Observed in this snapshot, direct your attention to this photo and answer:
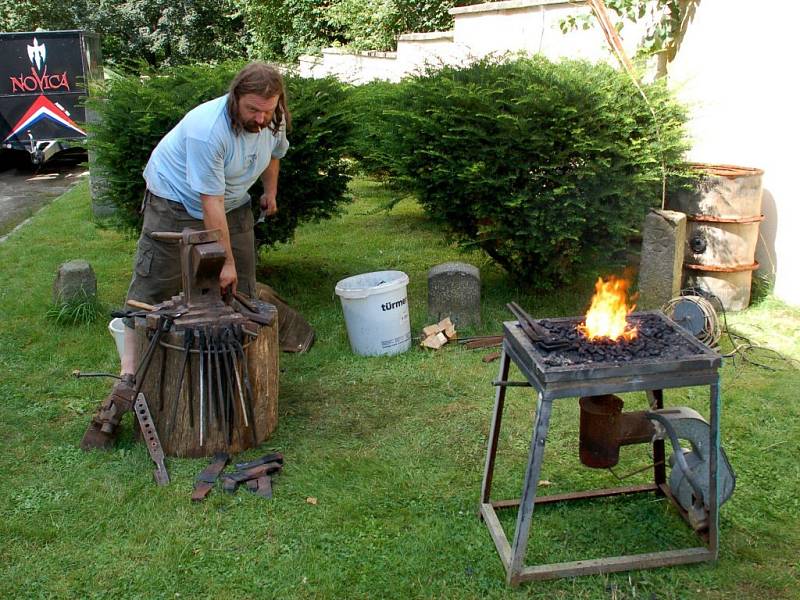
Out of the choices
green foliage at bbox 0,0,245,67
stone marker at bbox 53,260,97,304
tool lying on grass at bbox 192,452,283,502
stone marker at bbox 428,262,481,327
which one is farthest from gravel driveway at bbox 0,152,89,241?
green foliage at bbox 0,0,245,67

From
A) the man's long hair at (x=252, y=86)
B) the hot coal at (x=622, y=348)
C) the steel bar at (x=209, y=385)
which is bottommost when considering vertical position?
the steel bar at (x=209, y=385)

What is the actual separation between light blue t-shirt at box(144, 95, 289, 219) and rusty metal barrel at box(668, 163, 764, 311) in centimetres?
319

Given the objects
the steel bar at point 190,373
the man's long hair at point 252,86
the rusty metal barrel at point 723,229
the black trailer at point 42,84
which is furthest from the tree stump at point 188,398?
the black trailer at point 42,84

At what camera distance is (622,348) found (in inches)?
111

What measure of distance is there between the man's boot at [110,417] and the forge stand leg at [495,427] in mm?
1807

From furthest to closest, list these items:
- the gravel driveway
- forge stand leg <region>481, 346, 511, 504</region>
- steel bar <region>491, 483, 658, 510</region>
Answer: the gravel driveway → steel bar <region>491, 483, 658, 510</region> → forge stand leg <region>481, 346, 511, 504</region>

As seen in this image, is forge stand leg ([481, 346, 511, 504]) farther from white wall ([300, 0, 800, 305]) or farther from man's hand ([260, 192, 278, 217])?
white wall ([300, 0, 800, 305])

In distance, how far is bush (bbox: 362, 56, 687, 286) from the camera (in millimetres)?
5227

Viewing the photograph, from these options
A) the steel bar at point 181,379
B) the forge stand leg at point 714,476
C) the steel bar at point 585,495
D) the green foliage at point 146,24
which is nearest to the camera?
the forge stand leg at point 714,476

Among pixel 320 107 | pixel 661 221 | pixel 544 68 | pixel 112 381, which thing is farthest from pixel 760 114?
pixel 112 381

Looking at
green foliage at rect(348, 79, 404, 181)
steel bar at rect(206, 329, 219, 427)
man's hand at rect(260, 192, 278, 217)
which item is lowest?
steel bar at rect(206, 329, 219, 427)

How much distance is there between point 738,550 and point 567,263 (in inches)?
115

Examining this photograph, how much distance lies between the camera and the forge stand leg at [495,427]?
3.18 metres

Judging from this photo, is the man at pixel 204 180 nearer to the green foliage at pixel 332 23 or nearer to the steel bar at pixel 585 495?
the steel bar at pixel 585 495
